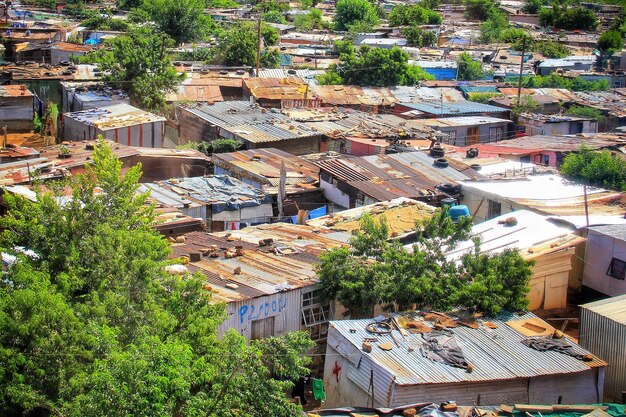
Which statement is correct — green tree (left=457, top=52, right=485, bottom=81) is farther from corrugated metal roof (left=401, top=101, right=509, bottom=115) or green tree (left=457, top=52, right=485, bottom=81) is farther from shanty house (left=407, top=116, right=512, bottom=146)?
shanty house (left=407, top=116, right=512, bottom=146)

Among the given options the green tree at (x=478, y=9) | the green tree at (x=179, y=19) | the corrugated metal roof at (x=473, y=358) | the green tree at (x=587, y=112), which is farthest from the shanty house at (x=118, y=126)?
the green tree at (x=478, y=9)

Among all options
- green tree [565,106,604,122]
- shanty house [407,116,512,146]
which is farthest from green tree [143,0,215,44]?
green tree [565,106,604,122]

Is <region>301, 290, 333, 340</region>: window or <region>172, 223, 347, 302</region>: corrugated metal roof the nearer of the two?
<region>172, 223, 347, 302</region>: corrugated metal roof

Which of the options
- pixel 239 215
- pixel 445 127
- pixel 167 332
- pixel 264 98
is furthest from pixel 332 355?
pixel 264 98

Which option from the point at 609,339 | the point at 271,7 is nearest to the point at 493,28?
the point at 271,7

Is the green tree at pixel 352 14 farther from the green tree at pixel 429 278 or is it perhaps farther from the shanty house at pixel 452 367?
the shanty house at pixel 452 367

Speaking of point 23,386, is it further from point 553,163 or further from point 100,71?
point 100,71

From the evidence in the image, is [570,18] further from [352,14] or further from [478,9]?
[352,14]
